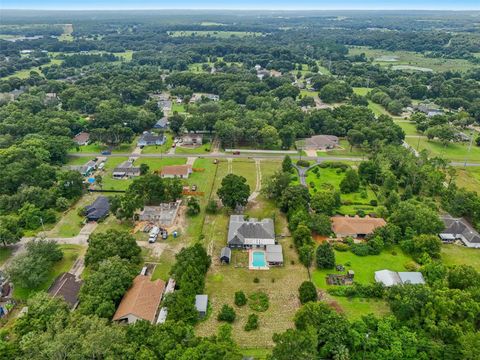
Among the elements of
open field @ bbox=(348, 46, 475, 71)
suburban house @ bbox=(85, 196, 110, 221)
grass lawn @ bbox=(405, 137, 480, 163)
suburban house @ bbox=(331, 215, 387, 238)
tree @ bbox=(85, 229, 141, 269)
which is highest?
tree @ bbox=(85, 229, 141, 269)

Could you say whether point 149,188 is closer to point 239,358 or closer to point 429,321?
point 239,358

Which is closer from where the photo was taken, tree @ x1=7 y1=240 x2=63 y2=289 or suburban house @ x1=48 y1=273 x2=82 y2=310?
suburban house @ x1=48 y1=273 x2=82 y2=310

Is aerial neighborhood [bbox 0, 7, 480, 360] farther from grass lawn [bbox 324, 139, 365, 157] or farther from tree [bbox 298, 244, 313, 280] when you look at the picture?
grass lawn [bbox 324, 139, 365, 157]

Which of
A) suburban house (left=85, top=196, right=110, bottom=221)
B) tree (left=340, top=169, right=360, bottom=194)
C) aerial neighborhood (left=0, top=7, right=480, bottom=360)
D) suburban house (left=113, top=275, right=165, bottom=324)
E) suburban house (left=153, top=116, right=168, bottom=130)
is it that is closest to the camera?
aerial neighborhood (left=0, top=7, right=480, bottom=360)

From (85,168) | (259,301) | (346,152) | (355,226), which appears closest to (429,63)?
(346,152)

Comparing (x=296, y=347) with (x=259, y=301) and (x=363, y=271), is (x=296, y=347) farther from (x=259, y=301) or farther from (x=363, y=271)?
(x=363, y=271)

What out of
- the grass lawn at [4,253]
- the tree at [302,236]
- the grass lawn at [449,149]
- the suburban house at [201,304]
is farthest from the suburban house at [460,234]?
the grass lawn at [4,253]

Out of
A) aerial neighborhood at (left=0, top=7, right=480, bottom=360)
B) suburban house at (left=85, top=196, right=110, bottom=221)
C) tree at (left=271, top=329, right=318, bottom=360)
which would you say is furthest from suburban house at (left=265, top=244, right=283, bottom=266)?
suburban house at (left=85, top=196, right=110, bottom=221)
